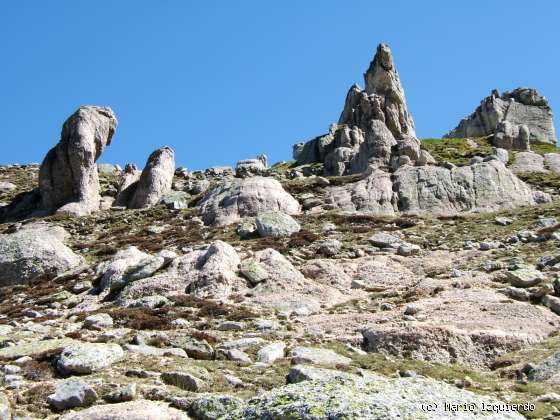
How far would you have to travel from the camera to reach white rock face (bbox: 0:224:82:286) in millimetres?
35062

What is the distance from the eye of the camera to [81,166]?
5766 centimetres

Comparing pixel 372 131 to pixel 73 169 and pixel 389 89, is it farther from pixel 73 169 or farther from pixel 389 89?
pixel 73 169

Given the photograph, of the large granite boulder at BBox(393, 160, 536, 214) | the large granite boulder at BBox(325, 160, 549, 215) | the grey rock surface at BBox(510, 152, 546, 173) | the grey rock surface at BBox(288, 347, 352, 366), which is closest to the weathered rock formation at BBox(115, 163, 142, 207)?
the large granite boulder at BBox(325, 160, 549, 215)

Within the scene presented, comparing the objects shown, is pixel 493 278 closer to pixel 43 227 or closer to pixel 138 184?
pixel 43 227

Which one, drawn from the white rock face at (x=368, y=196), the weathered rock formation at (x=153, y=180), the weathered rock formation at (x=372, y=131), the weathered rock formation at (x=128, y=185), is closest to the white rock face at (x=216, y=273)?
the white rock face at (x=368, y=196)

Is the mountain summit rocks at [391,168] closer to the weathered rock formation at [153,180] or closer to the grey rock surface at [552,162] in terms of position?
the grey rock surface at [552,162]

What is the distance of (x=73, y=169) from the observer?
57.6 meters

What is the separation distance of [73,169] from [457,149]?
61.8 m

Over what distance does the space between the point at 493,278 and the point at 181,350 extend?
15.0 m

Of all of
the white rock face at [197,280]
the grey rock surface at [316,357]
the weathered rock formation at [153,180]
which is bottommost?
the grey rock surface at [316,357]

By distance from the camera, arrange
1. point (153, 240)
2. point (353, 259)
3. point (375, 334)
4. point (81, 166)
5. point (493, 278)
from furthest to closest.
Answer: point (81, 166) → point (153, 240) → point (353, 259) → point (493, 278) → point (375, 334)

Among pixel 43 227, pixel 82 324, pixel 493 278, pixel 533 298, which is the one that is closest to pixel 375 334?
pixel 533 298

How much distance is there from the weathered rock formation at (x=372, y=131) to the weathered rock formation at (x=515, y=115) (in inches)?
1359

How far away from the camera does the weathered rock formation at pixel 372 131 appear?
6141cm
